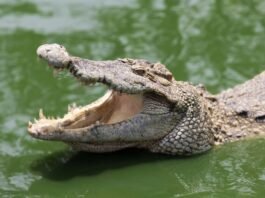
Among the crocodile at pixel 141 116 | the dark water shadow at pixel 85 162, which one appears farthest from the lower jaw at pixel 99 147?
the dark water shadow at pixel 85 162

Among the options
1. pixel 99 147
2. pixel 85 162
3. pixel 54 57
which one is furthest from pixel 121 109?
pixel 54 57

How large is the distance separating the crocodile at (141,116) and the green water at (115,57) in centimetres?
16

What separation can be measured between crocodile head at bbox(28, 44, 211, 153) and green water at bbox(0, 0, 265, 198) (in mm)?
274

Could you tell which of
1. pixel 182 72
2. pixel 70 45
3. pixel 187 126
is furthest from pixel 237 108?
pixel 70 45

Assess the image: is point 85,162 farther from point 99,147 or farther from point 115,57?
point 115,57

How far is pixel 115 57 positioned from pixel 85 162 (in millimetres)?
2295

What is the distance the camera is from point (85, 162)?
235 inches

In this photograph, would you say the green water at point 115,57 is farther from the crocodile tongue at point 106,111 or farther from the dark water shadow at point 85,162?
the crocodile tongue at point 106,111

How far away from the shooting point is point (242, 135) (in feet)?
20.9

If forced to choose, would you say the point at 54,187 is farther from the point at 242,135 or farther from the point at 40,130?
the point at 242,135

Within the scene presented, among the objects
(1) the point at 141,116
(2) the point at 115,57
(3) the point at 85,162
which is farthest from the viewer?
(2) the point at 115,57

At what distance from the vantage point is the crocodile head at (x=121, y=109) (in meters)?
5.48

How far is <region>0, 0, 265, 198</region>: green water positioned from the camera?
5.59 meters

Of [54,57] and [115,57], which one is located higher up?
[115,57]
